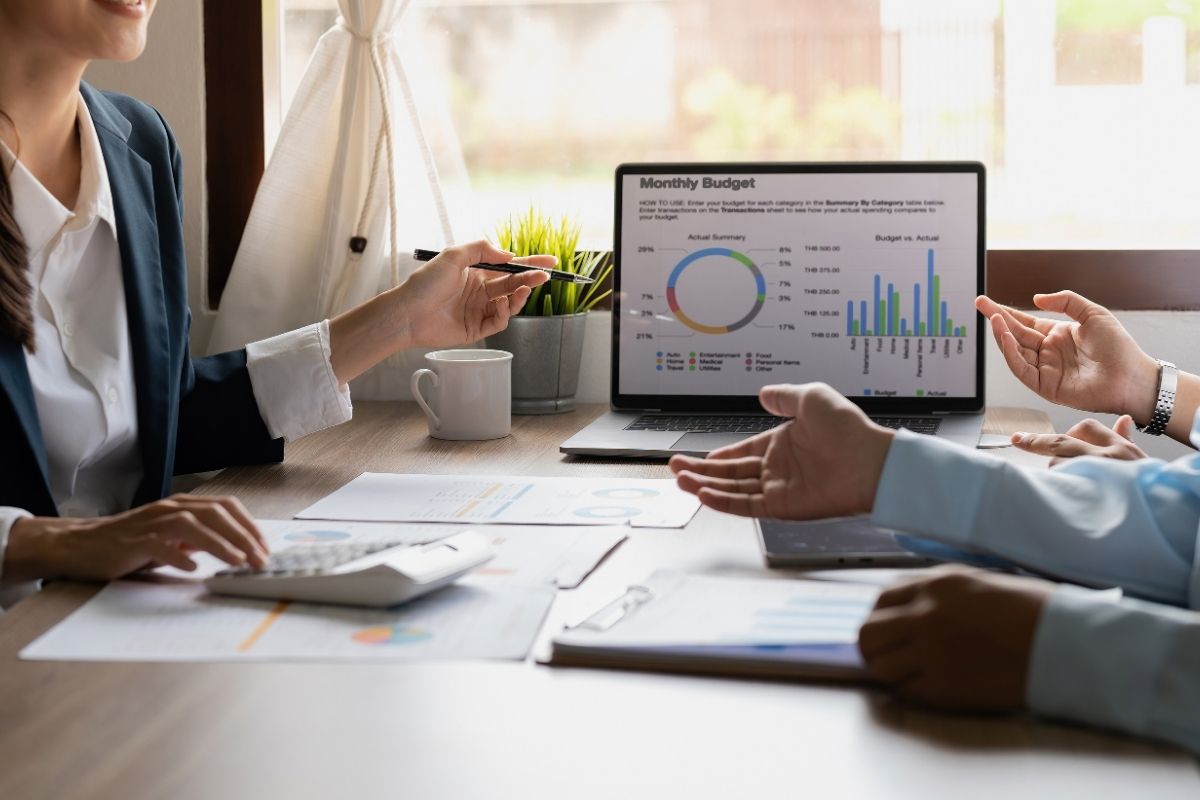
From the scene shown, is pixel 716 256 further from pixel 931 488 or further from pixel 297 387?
pixel 931 488

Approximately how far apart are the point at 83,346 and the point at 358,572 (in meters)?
0.63

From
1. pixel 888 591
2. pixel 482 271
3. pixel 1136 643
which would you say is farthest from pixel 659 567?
pixel 482 271

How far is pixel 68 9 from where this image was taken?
4.20ft

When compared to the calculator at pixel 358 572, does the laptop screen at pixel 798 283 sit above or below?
above

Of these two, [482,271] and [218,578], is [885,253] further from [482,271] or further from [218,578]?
[218,578]

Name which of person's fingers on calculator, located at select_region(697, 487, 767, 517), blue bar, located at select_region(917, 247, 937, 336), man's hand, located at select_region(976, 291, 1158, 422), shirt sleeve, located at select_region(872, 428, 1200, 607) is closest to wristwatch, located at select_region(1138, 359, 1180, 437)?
man's hand, located at select_region(976, 291, 1158, 422)

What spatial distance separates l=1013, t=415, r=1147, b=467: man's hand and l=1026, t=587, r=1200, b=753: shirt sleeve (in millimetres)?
427

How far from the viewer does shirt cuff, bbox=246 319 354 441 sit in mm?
1434

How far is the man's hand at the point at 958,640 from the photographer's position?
669mm

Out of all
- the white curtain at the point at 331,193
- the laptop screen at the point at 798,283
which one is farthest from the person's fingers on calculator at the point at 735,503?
the white curtain at the point at 331,193

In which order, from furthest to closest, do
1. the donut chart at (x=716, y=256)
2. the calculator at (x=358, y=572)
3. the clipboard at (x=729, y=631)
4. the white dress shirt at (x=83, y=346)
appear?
the donut chart at (x=716, y=256) < the white dress shirt at (x=83, y=346) < the calculator at (x=358, y=572) < the clipboard at (x=729, y=631)

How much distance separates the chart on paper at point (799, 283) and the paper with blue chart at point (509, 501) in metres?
0.39

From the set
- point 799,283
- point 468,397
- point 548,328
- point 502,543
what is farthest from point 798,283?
point 502,543

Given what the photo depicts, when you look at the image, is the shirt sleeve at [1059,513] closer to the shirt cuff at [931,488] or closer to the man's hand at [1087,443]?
the shirt cuff at [931,488]
